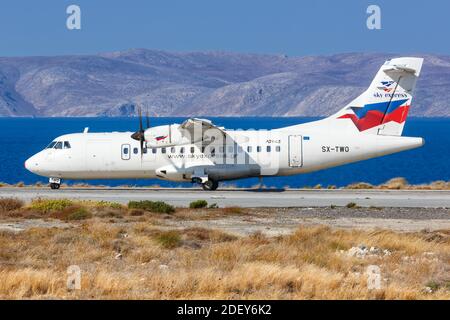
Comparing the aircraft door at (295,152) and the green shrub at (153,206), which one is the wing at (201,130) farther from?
the green shrub at (153,206)

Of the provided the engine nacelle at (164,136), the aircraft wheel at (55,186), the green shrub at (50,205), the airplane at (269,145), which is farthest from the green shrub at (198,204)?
the aircraft wheel at (55,186)

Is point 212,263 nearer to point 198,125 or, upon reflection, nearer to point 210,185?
point 198,125

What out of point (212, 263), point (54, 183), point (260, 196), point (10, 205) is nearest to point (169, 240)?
point (212, 263)

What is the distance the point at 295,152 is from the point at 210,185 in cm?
452

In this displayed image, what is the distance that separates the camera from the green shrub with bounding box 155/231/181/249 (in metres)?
23.4

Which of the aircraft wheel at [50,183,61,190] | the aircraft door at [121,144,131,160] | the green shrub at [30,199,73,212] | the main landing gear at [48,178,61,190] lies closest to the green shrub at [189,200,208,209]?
the green shrub at [30,199,73,212]

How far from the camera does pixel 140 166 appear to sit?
4312 centimetres

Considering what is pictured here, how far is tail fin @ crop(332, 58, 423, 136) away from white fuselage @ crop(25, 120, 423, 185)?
23.9 inches

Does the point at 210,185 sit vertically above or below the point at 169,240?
below

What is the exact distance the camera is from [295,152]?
42156 mm

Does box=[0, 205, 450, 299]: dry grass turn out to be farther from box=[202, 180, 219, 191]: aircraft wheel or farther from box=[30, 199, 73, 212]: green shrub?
box=[202, 180, 219, 191]: aircraft wheel

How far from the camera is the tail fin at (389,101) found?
42.4 m

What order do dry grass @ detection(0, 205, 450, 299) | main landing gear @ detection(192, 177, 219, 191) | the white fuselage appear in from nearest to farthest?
dry grass @ detection(0, 205, 450, 299) < the white fuselage < main landing gear @ detection(192, 177, 219, 191)
